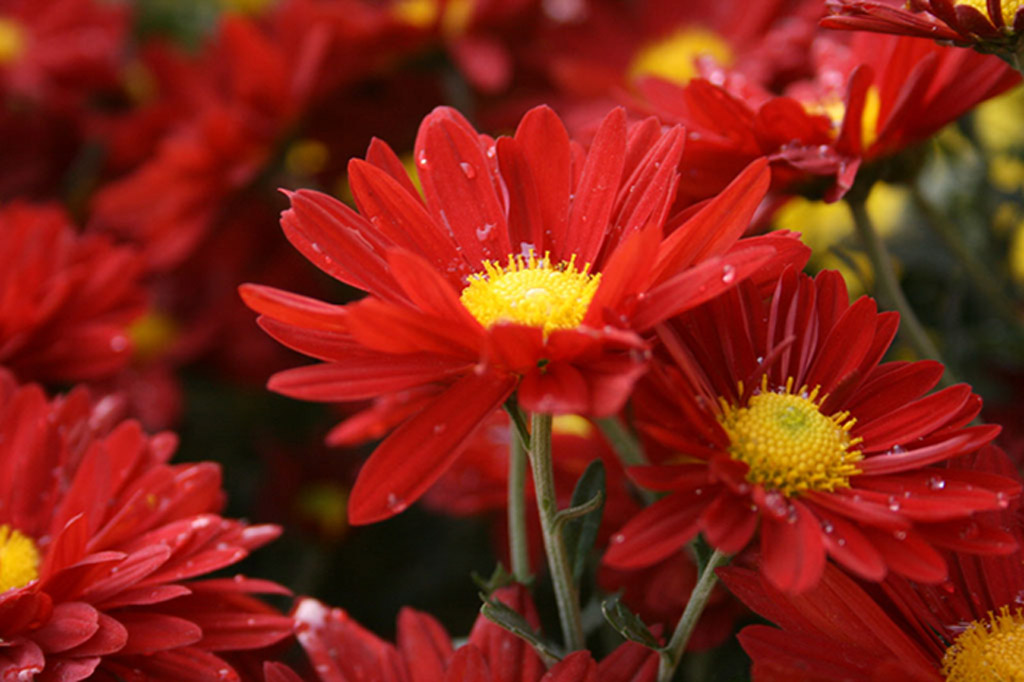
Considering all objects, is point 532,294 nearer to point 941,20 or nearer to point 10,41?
point 941,20

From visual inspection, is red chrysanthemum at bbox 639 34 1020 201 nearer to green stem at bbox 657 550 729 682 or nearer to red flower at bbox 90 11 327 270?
green stem at bbox 657 550 729 682

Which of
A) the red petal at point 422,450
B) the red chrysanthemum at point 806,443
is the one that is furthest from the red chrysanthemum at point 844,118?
the red petal at point 422,450

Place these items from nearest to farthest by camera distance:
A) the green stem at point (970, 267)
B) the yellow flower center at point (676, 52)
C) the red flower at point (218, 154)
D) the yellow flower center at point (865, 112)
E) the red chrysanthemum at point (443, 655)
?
the red chrysanthemum at point (443, 655) → the yellow flower center at point (865, 112) → the green stem at point (970, 267) → the red flower at point (218, 154) → the yellow flower center at point (676, 52)

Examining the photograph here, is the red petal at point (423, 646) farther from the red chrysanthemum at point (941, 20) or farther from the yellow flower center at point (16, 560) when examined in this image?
the red chrysanthemum at point (941, 20)

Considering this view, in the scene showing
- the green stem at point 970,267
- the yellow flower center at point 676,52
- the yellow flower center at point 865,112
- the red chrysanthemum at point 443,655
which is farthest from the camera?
the yellow flower center at point 676,52

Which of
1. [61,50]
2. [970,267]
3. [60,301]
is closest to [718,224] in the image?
[970,267]

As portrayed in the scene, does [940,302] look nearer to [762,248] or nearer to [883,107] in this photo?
[883,107]

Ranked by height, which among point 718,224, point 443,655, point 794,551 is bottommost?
point 443,655
